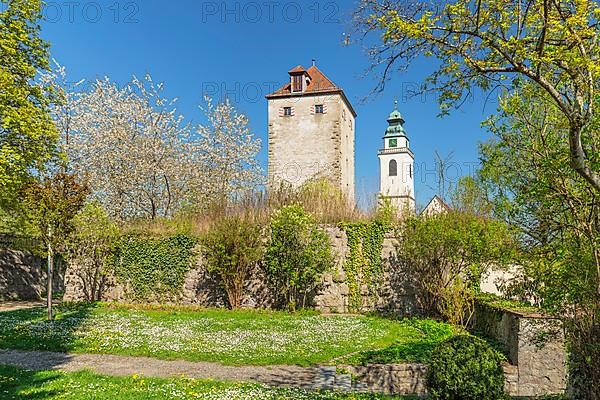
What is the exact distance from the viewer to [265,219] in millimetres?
16328

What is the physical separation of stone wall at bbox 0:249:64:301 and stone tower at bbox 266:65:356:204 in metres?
16.3

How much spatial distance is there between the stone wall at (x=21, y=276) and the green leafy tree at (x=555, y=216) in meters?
17.1

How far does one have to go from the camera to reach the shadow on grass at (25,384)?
6184mm

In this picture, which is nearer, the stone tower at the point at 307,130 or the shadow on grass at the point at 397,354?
the shadow on grass at the point at 397,354

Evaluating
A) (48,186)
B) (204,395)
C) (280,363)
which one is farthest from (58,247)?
(204,395)

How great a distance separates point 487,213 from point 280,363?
7.94 metres

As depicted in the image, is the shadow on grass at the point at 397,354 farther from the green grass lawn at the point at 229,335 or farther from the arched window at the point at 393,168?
the arched window at the point at 393,168

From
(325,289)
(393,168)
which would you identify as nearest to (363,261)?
(325,289)

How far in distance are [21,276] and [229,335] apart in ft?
41.3

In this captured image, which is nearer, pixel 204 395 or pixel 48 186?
pixel 204 395

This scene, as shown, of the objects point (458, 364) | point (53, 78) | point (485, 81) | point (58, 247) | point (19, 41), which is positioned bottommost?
point (458, 364)

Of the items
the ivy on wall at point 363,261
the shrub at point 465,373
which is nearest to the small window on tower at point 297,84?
the ivy on wall at point 363,261

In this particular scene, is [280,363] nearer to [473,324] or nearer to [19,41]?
[473,324]

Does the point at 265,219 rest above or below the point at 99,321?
above
